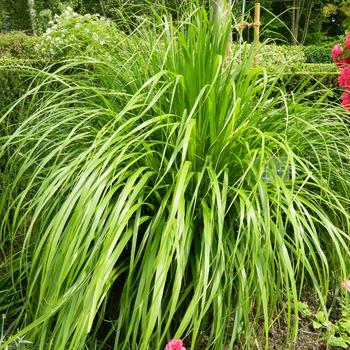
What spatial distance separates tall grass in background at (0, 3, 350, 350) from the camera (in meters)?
1.33

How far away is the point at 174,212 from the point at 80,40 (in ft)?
6.27

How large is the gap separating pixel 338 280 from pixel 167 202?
29.0 inches

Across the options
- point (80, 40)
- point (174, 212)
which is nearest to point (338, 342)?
point (174, 212)

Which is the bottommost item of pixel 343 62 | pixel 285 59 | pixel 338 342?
pixel 338 342

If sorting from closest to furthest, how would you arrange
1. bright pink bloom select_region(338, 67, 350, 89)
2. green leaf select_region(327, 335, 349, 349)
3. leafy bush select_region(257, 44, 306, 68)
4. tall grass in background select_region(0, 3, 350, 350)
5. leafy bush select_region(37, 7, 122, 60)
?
1. tall grass in background select_region(0, 3, 350, 350)
2. green leaf select_region(327, 335, 349, 349)
3. leafy bush select_region(257, 44, 306, 68)
4. leafy bush select_region(37, 7, 122, 60)
5. bright pink bloom select_region(338, 67, 350, 89)

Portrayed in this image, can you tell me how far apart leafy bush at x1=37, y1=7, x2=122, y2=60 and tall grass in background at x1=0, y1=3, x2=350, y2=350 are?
0.47 ft

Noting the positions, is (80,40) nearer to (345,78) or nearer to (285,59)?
(285,59)

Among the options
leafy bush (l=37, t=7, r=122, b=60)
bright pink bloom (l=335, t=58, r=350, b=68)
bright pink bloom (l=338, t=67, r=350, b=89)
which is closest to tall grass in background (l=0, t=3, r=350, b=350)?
leafy bush (l=37, t=7, r=122, b=60)

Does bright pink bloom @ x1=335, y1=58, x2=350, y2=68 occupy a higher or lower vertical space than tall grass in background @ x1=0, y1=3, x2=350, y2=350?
higher

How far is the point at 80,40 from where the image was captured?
2877 mm

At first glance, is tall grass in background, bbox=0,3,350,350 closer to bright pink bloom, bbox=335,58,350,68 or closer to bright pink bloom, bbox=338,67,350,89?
bright pink bloom, bbox=338,67,350,89

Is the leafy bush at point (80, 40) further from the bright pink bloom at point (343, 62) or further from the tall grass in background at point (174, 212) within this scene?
the bright pink bloom at point (343, 62)

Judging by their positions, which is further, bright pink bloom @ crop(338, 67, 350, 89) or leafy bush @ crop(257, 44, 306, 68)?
bright pink bloom @ crop(338, 67, 350, 89)

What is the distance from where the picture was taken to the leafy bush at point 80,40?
7.25ft
